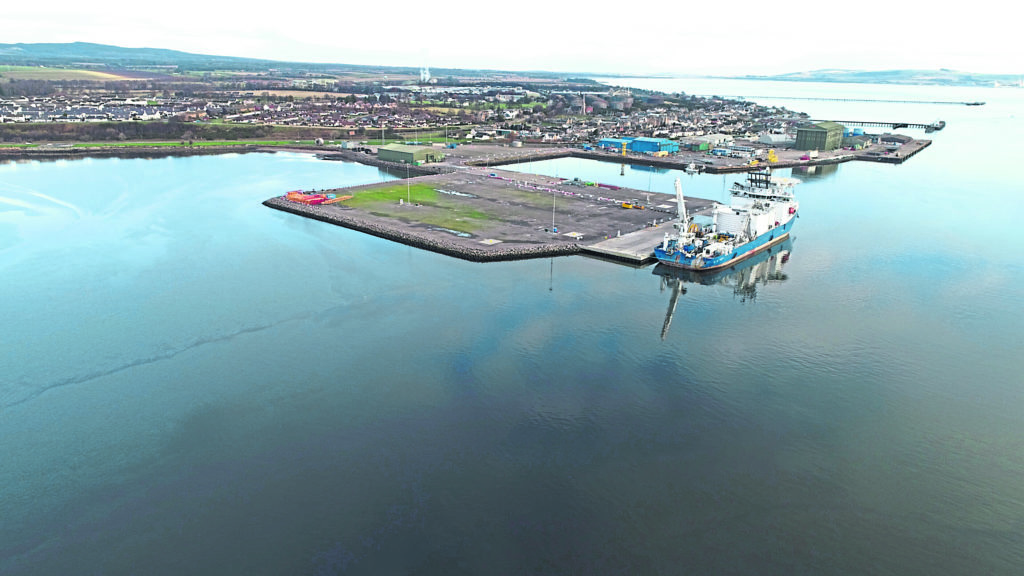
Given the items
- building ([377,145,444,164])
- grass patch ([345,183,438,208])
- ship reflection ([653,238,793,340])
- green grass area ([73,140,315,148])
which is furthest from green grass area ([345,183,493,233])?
green grass area ([73,140,315,148])

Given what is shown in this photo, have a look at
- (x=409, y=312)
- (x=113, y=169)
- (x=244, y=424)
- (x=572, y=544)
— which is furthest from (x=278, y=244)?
(x=113, y=169)

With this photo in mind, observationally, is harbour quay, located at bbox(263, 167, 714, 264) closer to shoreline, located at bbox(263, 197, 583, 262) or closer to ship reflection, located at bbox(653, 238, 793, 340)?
shoreline, located at bbox(263, 197, 583, 262)

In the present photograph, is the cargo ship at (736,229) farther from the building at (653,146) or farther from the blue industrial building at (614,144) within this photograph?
the blue industrial building at (614,144)

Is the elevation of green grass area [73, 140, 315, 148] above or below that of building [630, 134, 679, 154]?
below

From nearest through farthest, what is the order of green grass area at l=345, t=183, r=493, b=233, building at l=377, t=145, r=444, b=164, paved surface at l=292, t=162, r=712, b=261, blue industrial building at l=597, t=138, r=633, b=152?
paved surface at l=292, t=162, r=712, b=261 → green grass area at l=345, t=183, r=493, b=233 → building at l=377, t=145, r=444, b=164 → blue industrial building at l=597, t=138, r=633, b=152

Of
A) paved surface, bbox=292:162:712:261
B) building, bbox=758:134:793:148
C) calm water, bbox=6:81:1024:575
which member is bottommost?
calm water, bbox=6:81:1024:575

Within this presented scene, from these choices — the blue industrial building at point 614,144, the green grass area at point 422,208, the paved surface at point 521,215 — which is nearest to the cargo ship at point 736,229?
the paved surface at point 521,215
